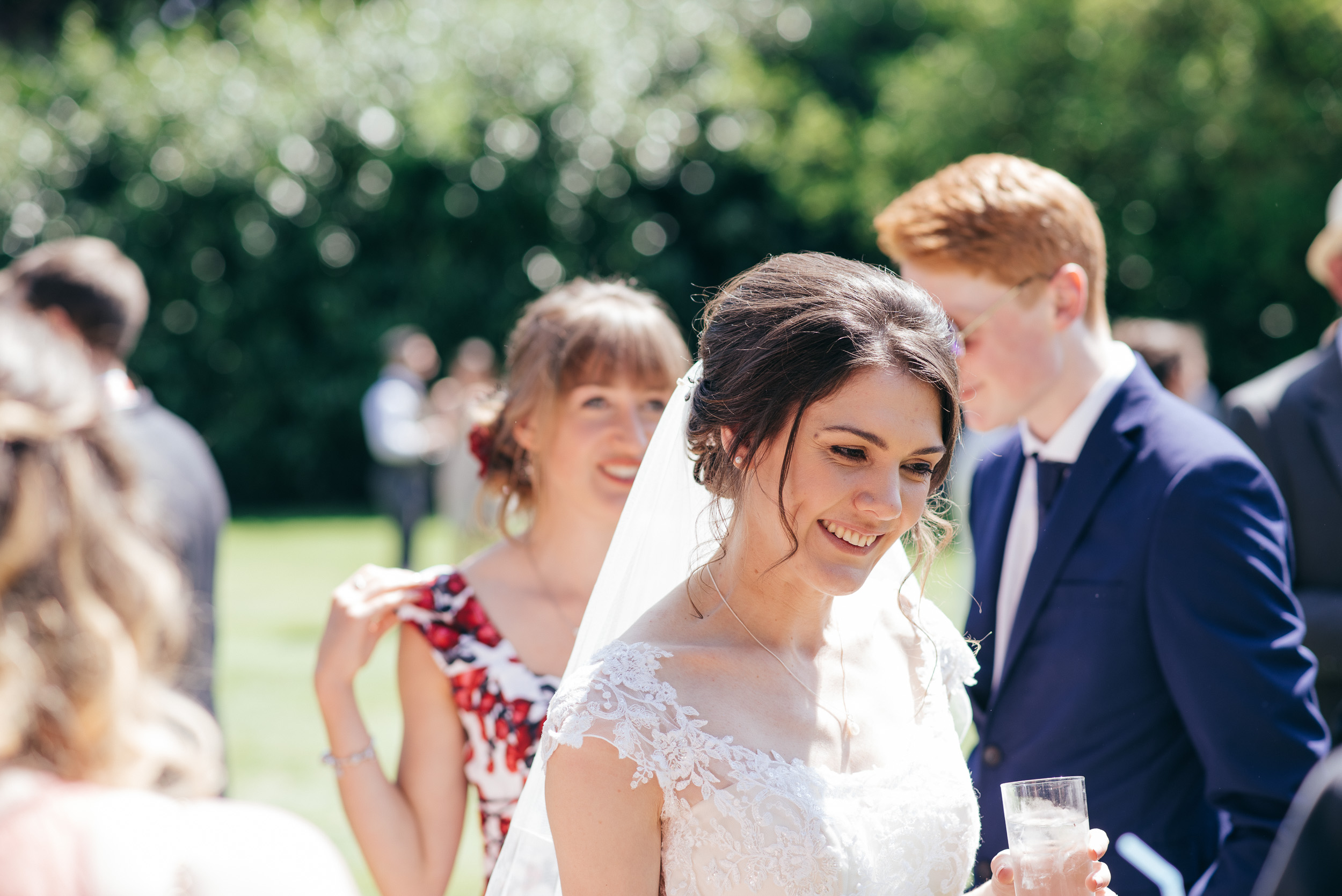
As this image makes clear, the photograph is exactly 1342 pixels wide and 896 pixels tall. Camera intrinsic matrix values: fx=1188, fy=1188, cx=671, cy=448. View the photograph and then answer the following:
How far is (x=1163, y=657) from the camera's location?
255cm

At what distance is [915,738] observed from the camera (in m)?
2.29

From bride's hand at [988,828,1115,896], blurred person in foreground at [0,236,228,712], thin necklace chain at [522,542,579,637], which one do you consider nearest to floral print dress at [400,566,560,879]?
thin necklace chain at [522,542,579,637]

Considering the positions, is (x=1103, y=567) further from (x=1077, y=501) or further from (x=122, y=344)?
(x=122, y=344)

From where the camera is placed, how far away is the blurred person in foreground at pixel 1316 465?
147 inches

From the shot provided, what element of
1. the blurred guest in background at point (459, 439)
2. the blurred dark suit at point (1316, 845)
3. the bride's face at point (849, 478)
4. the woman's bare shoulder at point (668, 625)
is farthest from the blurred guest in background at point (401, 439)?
the blurred dark suit at point (1316, 845)

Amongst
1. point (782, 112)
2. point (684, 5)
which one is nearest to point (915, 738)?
point (782, 112)

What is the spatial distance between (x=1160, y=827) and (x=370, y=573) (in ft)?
6.23

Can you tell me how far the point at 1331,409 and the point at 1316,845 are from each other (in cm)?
309

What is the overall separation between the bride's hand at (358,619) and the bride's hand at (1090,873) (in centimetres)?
142

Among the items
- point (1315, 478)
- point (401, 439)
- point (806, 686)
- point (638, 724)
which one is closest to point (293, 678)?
point (401, 439)

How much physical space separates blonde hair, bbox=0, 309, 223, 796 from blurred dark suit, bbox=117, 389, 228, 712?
2271 mm

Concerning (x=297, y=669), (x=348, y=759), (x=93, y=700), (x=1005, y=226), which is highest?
(x=1005, y=226)

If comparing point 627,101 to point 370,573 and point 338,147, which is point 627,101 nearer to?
point 338,147

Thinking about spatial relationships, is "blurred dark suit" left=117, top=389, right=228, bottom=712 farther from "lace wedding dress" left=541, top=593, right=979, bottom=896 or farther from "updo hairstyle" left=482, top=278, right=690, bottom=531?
"lace wedding dress" left=541, top=593, right=979, bottom=896
